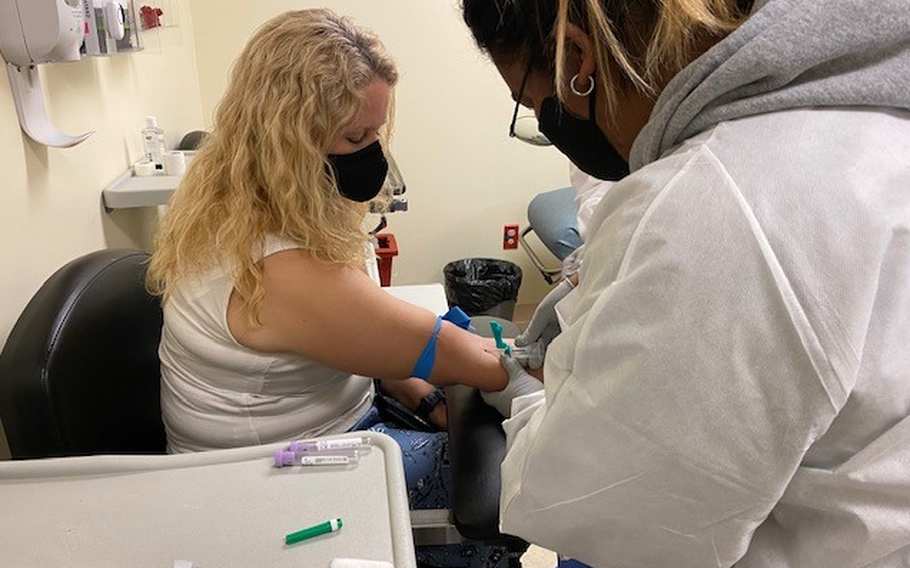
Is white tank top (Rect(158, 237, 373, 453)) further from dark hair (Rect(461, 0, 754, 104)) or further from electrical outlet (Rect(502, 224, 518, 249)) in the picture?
electrical outlet (Rect(502, 224, 518, 249))

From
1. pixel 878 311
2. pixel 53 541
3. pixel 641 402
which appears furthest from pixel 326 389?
pixel 878 311

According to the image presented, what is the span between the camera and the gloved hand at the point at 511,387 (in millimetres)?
1330

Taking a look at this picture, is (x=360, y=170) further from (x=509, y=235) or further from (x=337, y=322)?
(x=509, y=235)

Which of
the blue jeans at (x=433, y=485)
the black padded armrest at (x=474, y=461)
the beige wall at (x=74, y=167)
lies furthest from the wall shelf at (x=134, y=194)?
the black padded armrest at (x=474, y=461)

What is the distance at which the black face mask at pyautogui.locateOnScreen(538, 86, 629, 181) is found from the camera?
0.81 meters

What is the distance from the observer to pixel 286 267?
1229mm

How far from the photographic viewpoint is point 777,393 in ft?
1.86

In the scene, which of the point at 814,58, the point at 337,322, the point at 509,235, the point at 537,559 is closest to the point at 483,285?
the point at 509,235

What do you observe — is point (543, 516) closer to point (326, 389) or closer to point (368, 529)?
point (368, 529)

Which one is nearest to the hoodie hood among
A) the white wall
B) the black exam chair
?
the black exam chair

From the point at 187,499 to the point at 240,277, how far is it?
405 mm

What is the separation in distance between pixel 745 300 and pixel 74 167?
1568 mm

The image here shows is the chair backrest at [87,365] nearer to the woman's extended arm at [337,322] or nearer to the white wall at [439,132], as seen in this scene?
the woman's extended arm at [337,322]

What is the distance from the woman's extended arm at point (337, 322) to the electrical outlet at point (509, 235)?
2176 millimetres
